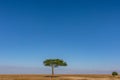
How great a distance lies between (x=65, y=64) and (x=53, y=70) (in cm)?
612

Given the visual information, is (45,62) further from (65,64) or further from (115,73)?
(115,73)

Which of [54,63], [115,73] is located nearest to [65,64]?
[54,63]

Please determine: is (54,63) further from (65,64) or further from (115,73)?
(115,73)

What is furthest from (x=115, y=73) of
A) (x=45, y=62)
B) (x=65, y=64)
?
(x=45, y=62)

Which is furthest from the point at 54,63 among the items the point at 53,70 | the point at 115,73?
the point at 115,73

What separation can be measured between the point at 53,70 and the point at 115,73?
89.7 ft

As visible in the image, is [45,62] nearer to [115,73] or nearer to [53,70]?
[53,70]

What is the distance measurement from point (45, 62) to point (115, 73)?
103 ft

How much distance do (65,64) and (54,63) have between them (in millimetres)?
4950

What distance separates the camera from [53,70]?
106688 millimetres

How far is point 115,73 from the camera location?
4048 inches

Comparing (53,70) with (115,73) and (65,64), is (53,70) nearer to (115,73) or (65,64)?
(65,64)

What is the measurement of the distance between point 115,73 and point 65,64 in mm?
22186

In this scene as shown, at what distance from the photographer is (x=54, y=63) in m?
106
